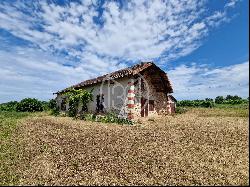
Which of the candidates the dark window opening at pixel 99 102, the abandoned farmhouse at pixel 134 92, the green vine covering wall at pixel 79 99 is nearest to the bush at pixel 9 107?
the green vine covering wall at pixel 79 99

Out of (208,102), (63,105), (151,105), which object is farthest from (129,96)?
(208,102)

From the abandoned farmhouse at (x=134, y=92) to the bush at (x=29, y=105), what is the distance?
55.6 ft

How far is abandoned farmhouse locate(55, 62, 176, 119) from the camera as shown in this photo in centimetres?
1977

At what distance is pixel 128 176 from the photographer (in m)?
6.43

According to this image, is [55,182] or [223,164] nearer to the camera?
[55,182]

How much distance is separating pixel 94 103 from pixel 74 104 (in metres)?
3.34

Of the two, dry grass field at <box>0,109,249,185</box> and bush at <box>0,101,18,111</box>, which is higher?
bush at <box>0,101,18,111</box>

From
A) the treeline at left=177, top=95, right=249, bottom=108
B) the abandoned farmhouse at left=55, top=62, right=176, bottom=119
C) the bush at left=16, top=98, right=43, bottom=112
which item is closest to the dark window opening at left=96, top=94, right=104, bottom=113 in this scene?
the abandoned farmhouse at left=55, top=62, right=176, bottom=119

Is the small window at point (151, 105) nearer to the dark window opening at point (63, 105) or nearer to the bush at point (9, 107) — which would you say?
the dark window opening at point (63, 105)

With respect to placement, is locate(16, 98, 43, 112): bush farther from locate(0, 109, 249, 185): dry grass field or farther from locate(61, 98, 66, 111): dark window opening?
locate(0, 109, 249, 185): dry grass field

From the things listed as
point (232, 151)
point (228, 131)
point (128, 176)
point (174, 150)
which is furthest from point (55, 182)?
point (228, 131)

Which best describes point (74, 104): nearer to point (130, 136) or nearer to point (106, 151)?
point (130, 136)

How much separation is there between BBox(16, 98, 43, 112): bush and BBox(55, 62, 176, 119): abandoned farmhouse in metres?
16.9

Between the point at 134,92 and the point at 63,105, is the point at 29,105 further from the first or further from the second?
the point at 134,92
